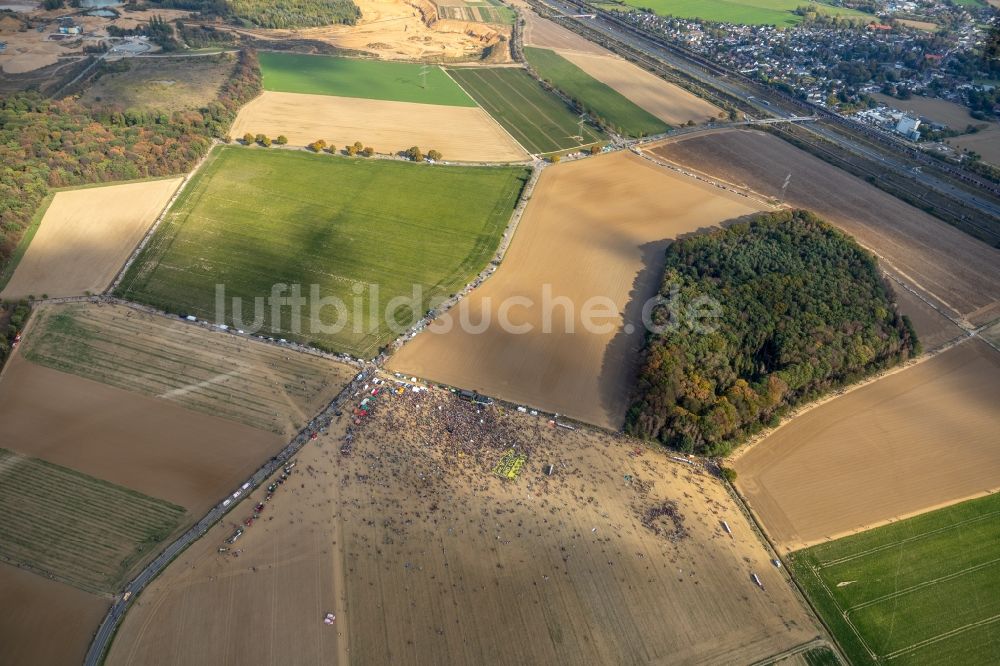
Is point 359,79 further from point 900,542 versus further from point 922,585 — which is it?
point 922,585

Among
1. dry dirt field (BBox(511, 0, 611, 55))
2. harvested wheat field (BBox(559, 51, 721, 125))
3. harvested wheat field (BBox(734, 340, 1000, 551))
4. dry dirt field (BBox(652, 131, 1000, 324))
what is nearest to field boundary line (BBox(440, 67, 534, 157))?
dry dirt field (BBox(652, 131, 1000, 324))

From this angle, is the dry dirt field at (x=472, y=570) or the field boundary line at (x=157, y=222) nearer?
the dry dirt field at (x=472, y=570)

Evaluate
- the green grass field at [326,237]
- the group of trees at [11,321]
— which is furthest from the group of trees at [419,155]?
the group of trees at [11,321]

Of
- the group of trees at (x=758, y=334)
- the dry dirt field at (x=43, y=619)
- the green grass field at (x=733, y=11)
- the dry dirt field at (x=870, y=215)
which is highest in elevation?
the green grass field at (x=733, y=11)

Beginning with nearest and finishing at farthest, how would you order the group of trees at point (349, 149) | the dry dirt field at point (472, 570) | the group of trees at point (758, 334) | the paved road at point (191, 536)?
the paved road at point (191, 536), the dry dirt field at point (472, 570), the group of trees at point (758, 334), the group of trees at point (349, 149)

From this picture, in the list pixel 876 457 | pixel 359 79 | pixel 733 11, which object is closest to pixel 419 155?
pixel 359 79

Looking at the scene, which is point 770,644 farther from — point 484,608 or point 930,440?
point 930,440

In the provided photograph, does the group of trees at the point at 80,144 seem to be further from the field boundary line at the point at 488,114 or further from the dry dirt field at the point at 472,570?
the dry dirt field at the point at 472,570
